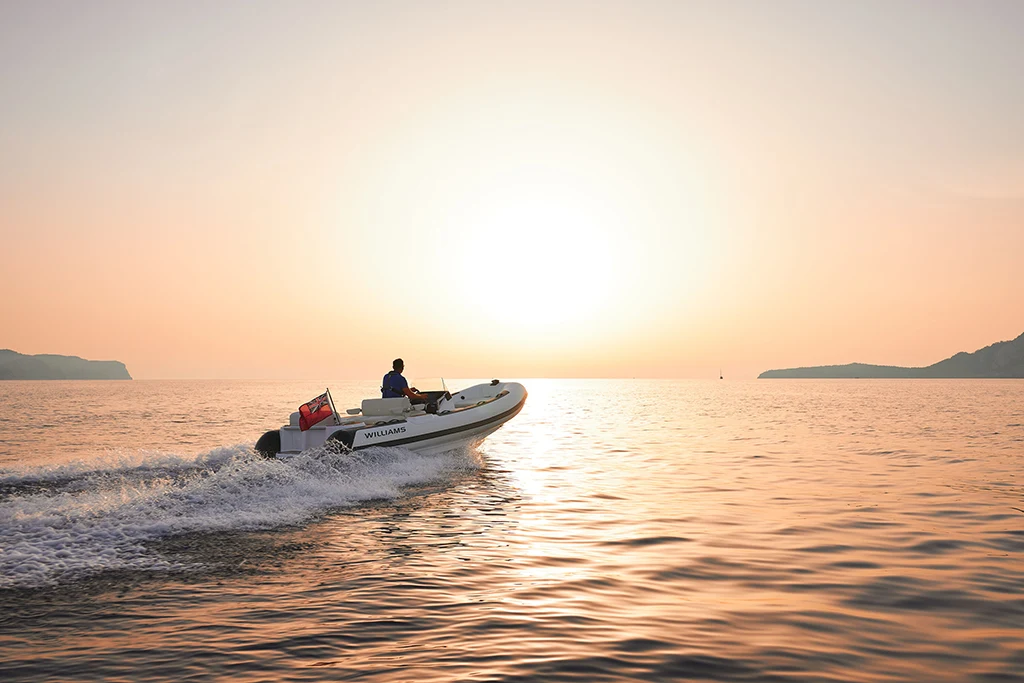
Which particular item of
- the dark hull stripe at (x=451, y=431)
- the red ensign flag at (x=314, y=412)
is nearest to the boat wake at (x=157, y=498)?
the dark hull stripe at (x=451, y=431)

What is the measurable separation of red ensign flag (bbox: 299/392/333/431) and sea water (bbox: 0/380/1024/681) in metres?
1.00

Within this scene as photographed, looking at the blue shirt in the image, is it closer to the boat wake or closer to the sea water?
the boat wake

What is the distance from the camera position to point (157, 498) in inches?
423

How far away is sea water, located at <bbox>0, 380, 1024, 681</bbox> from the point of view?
5.04 m

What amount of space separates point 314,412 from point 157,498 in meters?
4.25

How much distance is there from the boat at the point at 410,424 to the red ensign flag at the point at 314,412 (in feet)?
0.28

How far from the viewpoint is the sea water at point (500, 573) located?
5039 millimetres

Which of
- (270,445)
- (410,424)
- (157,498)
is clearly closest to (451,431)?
(410,424)

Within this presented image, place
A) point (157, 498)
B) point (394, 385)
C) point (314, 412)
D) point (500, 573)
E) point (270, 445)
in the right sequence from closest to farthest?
point (500, 573), point (157, 498), point (270, 445), point (314, 412), point (394, 385)

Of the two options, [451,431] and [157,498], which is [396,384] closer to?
[451,431]

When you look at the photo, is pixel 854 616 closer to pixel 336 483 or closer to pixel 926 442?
pixel 336 483

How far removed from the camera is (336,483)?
13125 millimetres

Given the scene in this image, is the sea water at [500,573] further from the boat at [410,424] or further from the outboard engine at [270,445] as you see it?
the outboard engine at [270,445]

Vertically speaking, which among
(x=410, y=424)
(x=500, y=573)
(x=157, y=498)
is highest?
(x=410, y=424)
